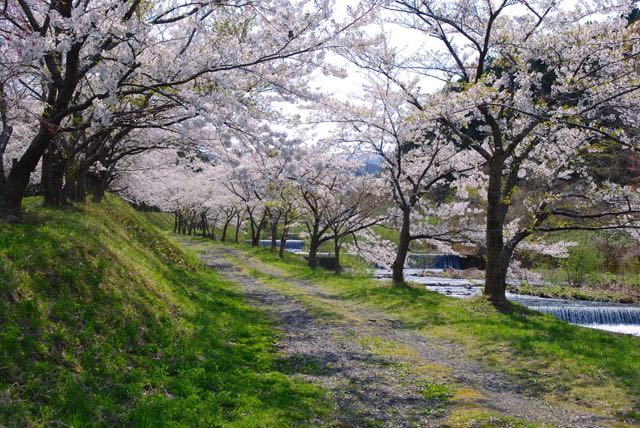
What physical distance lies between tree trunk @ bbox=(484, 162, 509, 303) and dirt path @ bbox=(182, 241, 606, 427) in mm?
3303

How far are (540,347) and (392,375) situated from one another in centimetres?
352

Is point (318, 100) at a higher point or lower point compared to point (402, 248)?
higher

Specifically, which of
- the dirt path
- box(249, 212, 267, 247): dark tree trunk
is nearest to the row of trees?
the dirt path

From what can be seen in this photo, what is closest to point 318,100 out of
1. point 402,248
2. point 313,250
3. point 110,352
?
point 110,352

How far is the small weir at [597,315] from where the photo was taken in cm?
2064

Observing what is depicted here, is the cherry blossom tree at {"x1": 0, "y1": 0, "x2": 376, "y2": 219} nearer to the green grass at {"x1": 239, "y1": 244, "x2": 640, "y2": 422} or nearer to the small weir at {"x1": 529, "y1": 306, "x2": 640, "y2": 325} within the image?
the green grass at {"x1": 239, "y1": 244, "x2": 640, "y2": 422}

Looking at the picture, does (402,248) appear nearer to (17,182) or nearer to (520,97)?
(520,97)

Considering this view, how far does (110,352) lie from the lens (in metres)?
6.67

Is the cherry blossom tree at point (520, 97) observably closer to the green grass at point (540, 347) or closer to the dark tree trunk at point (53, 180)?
the green grass at point (540, 347)

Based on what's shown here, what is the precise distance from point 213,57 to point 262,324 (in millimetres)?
6223

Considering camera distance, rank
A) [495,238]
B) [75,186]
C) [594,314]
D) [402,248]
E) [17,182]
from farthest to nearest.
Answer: [594,314] → [402,248] → [75,186] → [495,238] → [17,182]

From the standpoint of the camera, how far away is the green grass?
7750 millimetres

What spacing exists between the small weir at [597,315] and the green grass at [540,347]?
25.9ft

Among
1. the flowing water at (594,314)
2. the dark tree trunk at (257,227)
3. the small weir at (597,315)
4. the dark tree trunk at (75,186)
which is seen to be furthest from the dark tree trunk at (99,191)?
the small weir at (597,315)
